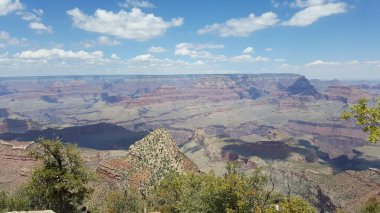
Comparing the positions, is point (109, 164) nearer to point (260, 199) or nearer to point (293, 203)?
point (260, 199)

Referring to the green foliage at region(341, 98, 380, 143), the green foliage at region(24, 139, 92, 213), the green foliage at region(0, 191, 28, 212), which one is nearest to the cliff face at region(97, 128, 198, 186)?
the green foliage at region(0, 191, 28, 212)

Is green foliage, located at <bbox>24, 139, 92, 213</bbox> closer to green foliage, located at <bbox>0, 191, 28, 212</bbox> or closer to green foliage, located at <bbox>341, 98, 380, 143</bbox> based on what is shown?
green foliage, located at <bbox>0, 191, 28, 212</bbox>

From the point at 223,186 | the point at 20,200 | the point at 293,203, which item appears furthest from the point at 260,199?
the point at 20,200

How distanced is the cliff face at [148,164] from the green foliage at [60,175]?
221 feet

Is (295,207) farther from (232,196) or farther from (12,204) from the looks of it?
(12,204)

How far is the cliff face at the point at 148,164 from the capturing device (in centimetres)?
13762

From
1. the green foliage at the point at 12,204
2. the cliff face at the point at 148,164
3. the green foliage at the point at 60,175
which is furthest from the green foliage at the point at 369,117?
the cliff face at the point at 148,164

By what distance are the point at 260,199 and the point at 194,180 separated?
28.6 meters

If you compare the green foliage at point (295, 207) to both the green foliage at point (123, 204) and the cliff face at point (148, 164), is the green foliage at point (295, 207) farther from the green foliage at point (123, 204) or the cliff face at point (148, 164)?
the cliff face at point (148, 164)

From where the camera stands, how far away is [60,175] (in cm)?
6312

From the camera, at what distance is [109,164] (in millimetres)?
151250

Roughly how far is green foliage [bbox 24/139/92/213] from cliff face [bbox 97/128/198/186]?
67.3 m

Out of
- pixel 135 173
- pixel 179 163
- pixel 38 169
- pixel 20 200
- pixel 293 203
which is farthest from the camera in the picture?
pixel 179 163

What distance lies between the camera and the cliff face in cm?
13762
